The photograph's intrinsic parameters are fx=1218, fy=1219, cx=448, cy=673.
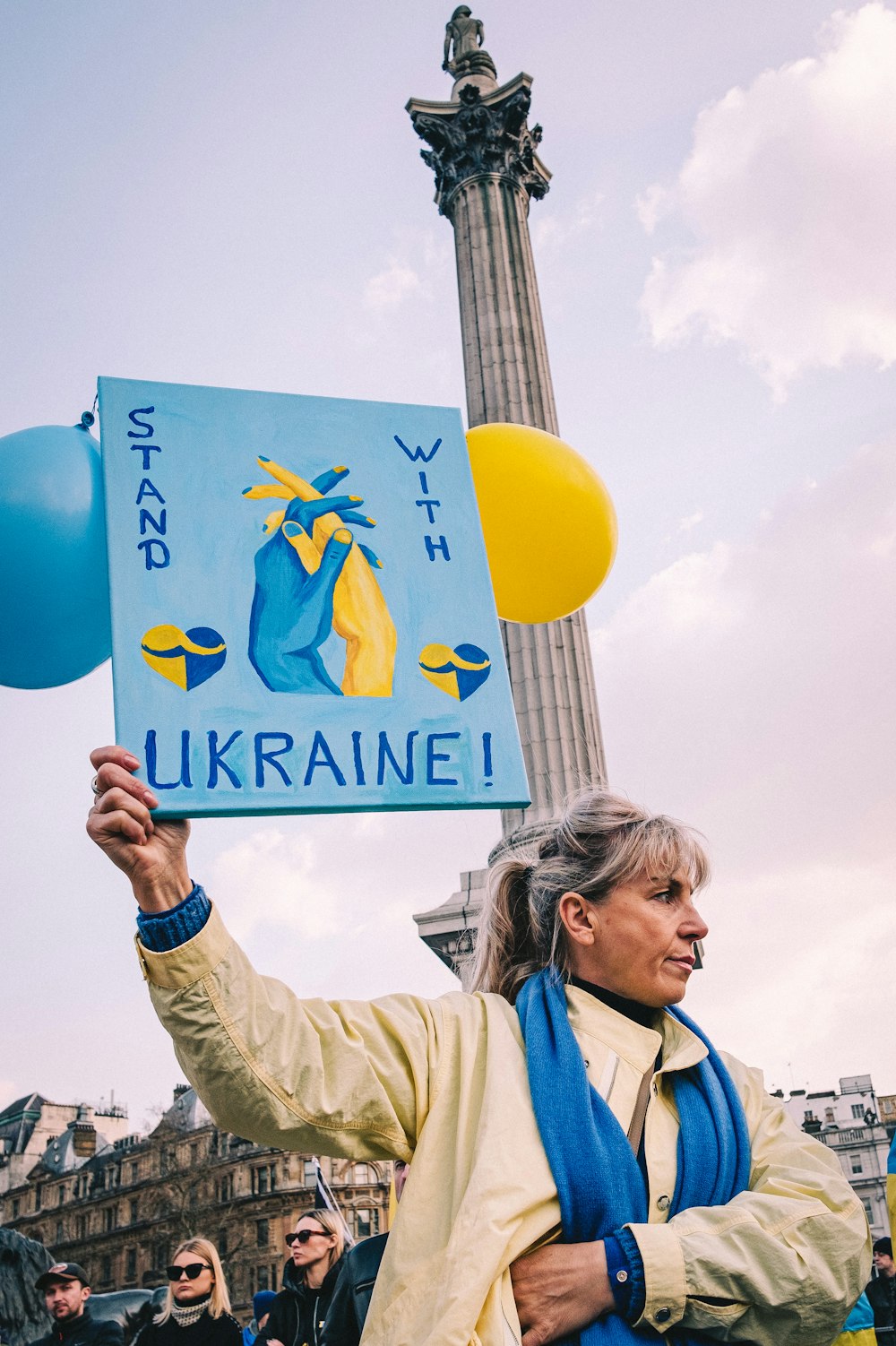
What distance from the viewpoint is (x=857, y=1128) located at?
54312mm

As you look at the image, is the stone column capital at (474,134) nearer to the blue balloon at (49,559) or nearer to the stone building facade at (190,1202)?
the blue balloon at (49,559)

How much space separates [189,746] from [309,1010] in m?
0.56

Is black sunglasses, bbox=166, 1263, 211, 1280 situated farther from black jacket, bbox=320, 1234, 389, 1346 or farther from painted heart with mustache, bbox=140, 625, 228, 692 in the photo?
painted heart with mustache, bbox=140, 625, 228, 692

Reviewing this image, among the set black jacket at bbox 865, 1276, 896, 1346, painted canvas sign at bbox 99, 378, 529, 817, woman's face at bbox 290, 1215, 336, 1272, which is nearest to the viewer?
painted canvas sign at bbox 99, 378, 529, 817

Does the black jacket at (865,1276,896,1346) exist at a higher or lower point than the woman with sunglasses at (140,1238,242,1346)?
lower

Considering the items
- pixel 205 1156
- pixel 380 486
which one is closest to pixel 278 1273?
pixel 205 1156

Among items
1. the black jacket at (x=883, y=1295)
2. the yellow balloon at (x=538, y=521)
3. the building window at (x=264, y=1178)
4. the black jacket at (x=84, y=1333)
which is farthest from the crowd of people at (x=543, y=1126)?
the building window at (x=264, y=1178)

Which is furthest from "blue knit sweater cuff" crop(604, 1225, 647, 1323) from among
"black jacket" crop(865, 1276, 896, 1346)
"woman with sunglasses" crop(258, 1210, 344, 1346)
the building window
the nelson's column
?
the building window

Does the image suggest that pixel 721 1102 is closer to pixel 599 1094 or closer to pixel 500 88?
pixel 599 1094

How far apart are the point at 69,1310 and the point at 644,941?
6058mm

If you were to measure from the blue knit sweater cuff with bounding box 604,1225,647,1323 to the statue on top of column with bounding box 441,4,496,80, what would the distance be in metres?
17.1

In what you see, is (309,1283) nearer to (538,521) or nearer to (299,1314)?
(299,1314)

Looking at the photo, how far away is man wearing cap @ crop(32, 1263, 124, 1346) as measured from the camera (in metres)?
6.59

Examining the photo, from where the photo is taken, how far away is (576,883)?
233 centimetres
